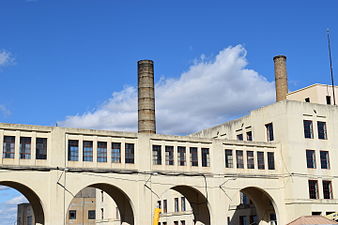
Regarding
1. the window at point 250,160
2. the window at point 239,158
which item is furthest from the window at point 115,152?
the window at point 250,160

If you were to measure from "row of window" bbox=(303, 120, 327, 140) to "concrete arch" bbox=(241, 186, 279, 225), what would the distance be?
25.9ft

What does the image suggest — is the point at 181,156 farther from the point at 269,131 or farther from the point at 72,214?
the point at 72,214

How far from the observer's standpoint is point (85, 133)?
44719 millimetres

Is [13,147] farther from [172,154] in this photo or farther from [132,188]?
[172,154]

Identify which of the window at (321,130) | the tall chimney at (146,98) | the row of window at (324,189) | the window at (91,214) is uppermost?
the tall chimney at (146,98)

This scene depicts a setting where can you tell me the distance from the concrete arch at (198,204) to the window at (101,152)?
9.14 meters

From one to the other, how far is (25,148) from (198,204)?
1924 cm

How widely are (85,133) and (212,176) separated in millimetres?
13378

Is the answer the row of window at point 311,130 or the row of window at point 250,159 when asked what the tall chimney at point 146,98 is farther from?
the row of window at point 311,130

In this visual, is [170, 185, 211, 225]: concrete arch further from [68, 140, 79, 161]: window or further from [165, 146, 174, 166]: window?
[68, 140, 79, 161]: window

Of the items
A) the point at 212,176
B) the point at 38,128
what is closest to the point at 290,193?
the point at 212,176

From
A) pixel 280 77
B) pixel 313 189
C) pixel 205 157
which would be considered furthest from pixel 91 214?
pixel 313 189

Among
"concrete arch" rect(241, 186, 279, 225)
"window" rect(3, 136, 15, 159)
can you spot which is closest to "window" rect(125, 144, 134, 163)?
"window" rect(3, 136, 15, 159)

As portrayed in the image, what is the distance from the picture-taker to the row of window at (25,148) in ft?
135
